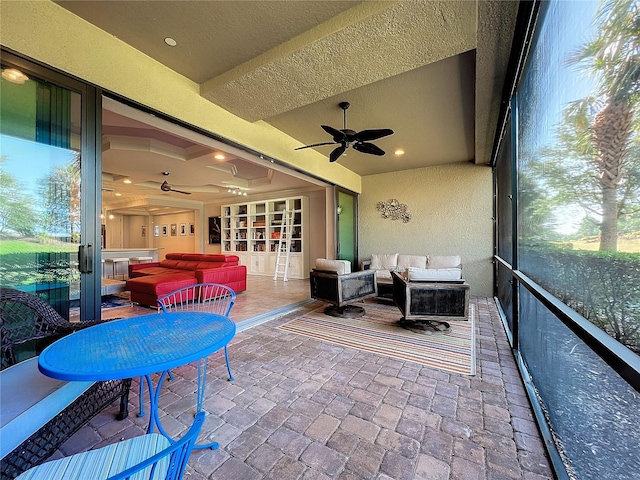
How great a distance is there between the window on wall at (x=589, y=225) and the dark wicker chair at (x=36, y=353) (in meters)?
2.23

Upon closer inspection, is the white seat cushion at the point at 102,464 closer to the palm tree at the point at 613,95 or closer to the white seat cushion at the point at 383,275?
the palm tree at the point at 613,95

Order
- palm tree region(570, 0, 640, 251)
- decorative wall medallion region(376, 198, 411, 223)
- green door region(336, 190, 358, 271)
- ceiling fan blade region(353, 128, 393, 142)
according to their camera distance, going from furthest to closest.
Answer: decorative wall medallion region(376, 198, 411, 223) → green door region(336, 190, 358, 271) → ceiling fan blade region(353, 128, 393, 142) → palm tree region(570, 0, 640, 251)

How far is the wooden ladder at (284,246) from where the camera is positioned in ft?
25.4

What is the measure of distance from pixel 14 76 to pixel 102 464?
2394 millimetres

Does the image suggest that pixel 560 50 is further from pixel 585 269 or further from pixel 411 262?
pixel 411 262

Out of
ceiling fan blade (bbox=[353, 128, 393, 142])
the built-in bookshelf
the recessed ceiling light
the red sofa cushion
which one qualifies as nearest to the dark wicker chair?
the recessed ceiling light

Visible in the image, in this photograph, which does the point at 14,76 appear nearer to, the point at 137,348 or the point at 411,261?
the point at 137,348

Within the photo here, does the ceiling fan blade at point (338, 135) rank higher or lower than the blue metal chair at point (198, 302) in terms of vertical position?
higher

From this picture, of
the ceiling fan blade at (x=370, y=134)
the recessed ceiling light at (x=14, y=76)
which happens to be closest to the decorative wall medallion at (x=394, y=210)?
the ceiling fan blade at (x=370, y=134)

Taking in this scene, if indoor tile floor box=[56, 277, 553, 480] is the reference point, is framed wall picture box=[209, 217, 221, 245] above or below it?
above

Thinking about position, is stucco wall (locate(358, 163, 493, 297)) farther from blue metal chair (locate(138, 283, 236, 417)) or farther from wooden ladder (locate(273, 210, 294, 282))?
blue metal chair (locate(138, 283, 236, 417))

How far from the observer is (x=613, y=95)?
0.89m

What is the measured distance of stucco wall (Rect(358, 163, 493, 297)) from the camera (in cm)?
558

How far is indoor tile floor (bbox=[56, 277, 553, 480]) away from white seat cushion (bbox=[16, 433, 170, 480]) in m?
0.59
